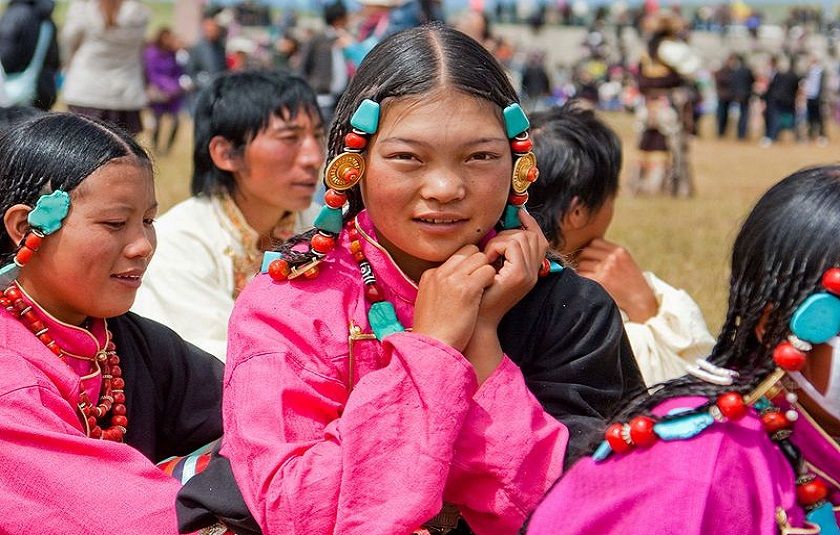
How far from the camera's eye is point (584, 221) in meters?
3.80

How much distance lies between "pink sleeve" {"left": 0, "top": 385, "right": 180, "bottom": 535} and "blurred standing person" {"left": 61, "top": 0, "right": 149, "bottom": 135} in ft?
24.5

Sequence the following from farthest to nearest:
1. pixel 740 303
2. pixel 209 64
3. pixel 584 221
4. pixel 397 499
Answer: pixel 209 64, pixel 584 221, pixel 397 499, pixel 740 303

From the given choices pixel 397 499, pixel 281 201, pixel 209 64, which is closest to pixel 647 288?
pixel 281 201

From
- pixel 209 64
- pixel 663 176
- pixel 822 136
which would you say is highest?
pixel 209 64

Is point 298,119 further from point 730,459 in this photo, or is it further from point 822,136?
point 822,136

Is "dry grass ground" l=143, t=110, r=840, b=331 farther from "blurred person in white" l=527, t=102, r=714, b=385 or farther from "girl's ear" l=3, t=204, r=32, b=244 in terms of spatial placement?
"girl's ear" l=3, t=204, r=32, b=244

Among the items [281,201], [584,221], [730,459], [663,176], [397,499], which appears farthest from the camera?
[663,176]

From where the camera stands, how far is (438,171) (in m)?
2.29

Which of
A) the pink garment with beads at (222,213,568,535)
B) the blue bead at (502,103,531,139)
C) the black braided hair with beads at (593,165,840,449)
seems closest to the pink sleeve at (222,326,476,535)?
the pink garment with beads at (222,213,568,535)

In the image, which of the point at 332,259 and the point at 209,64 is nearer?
the point at 332,259

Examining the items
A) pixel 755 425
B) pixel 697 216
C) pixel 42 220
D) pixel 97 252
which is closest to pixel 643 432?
pixel 755 425

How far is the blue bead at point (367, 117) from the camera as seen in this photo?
2318mm

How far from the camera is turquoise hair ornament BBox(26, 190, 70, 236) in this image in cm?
271

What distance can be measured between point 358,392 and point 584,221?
176 centimetres
